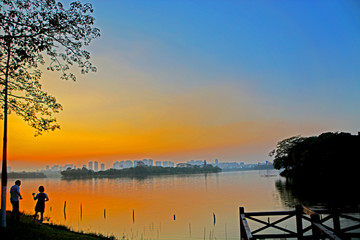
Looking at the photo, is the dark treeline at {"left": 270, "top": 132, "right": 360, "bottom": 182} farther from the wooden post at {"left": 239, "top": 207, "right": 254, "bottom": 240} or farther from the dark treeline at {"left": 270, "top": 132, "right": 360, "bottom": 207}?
the wooden post at {"left": 239, "top": 207, "right": 254, "bottom": 240}

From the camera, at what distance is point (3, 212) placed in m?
13.1

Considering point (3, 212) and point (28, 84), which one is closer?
point (3, 212)

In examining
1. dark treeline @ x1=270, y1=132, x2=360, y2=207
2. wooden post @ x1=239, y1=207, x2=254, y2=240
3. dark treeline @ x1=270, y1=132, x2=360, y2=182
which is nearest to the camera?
wooden post @ x1=239, y1=207, x2=254, y2=240

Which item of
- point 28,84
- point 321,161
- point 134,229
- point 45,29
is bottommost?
point 134,229

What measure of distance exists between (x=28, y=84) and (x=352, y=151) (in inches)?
2584

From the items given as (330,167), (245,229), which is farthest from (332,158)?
(245,229)

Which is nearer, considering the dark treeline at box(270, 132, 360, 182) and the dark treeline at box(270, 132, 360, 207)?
the dark treeline at box(270, 132, 360, 207)

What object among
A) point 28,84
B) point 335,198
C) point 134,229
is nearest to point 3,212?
point 28,84

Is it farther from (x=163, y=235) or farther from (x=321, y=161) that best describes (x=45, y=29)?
(x=321, y=161)

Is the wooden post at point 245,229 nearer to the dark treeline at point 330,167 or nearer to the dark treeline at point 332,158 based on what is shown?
the dark treeline at point 330,167

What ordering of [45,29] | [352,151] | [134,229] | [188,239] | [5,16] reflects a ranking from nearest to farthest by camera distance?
[5,16], [45,29], [188,239], [134,229], [352,151]

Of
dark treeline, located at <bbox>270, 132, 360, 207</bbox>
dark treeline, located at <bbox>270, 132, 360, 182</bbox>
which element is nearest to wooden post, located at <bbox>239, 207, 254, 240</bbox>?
dark treeline, located at <bbox>270, 132, 360, 207</bbox>

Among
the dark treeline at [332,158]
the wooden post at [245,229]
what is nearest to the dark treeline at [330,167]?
the dark treeline at [332,158]

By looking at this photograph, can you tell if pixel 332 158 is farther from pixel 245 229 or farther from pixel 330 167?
pixel 245 229
